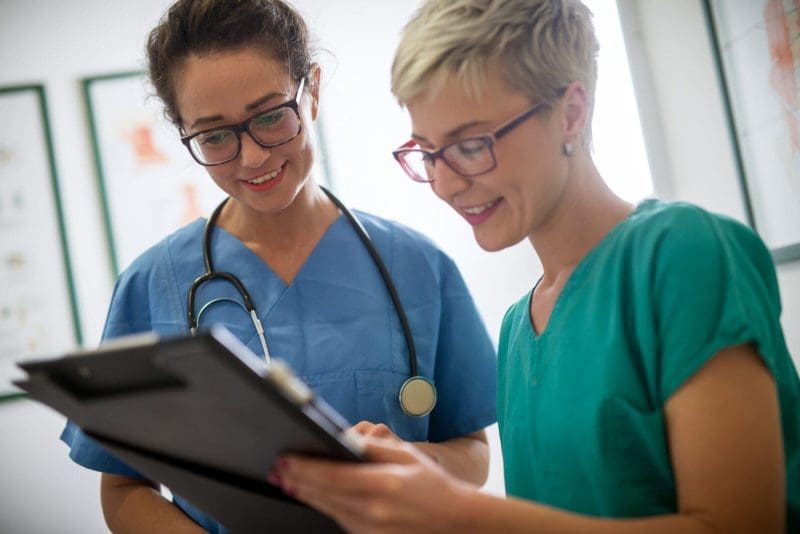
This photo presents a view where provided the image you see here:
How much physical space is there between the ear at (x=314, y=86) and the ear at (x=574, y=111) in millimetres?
626

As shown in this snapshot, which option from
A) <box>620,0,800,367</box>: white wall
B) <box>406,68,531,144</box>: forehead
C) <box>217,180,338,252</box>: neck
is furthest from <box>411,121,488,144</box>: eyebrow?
<box>620,0,800,367</box>: white wall

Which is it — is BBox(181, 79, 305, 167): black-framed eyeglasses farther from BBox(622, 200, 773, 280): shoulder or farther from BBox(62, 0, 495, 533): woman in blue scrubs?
BBox(622, 200, 773, 280): shoulder

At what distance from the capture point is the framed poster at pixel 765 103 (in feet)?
5.08

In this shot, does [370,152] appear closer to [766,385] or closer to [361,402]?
[361,402]

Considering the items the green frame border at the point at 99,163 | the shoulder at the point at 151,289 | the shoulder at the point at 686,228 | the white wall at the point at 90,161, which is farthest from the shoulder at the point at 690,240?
the green frame border at the point at 99,163

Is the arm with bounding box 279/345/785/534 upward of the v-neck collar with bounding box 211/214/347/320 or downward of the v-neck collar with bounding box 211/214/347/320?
downward

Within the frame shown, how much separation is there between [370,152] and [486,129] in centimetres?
171

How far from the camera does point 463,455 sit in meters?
1.42

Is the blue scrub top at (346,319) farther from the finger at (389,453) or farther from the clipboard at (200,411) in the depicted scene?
the finger at (389,453)

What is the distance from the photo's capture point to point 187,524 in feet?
4.30

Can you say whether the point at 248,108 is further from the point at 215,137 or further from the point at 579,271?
the point at 579,271

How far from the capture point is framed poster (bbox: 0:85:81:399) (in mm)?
2543

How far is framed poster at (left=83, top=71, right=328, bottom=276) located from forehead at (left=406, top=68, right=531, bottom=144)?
1759mm

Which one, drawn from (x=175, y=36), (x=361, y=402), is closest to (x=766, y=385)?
(x=361, y=402)
